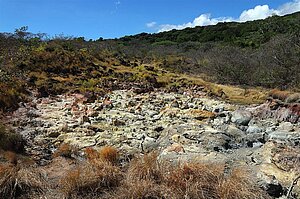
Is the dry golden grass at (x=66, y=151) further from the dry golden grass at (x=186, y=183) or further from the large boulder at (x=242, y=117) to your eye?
the large boulder at (x=242, y=117)

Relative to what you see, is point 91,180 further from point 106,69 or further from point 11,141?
point 106,69

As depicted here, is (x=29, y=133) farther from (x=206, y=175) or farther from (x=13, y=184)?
(x=206, y=175)

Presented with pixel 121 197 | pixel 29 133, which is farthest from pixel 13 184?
pixel 29 133

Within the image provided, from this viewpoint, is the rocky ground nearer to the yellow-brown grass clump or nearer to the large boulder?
the large boulder

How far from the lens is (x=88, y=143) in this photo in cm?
791

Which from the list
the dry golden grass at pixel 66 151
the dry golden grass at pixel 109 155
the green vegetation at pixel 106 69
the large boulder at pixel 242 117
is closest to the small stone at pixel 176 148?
the dry golden grass at pixel 109 155

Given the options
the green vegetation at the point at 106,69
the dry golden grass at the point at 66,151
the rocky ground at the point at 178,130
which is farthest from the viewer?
the green vegetation at the point at 106,69

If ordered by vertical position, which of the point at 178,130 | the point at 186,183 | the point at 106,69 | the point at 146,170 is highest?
the point at 106,69

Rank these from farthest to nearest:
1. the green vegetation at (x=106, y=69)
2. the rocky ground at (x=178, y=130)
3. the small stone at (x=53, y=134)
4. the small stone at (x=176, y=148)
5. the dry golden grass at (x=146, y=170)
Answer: the green vegetation at (x=106, y=69)
the small stone at (x=53, y=134)
the small stone at (x=176, y=148)
the rocky ground at (x=178, y=130)
the dry golden grass at (x=146, y=170)

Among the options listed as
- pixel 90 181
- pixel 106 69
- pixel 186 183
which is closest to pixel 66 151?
pixel 90 181

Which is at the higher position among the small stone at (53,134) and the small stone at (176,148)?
the small stone at (53,134)

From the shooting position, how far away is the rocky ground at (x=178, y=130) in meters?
6.27

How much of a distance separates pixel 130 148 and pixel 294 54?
423 inches

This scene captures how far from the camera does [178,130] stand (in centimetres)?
848
